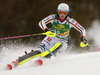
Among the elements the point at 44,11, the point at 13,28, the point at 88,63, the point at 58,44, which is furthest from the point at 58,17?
the point at 13,28

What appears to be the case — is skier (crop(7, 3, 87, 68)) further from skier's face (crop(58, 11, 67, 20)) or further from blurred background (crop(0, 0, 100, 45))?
blurred background (crop(0, 0, 100, 45))

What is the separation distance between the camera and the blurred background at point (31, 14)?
12508mm

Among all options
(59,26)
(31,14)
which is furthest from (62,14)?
(31,14)

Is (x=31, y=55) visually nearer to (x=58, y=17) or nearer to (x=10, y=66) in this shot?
(x=10, y=66)

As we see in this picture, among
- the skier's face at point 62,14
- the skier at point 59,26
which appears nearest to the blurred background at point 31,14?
the skier at point 59,26

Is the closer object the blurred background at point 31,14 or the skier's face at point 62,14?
the skier's face at point 62,14

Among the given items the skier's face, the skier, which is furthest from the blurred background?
the skier's face

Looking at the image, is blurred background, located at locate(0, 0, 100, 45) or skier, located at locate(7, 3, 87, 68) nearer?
skier, located at locate(7, 3, 87, 68)

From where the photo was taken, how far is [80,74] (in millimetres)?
2480

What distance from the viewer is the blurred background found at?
12508mm

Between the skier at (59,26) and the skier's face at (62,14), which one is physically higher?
the skier's face at (62,14)

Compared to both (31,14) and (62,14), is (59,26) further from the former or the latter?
(31,14)

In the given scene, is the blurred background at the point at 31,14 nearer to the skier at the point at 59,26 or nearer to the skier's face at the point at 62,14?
the skier at the point at 59,26

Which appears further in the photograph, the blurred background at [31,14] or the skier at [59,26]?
the blurred background at [31,14]
